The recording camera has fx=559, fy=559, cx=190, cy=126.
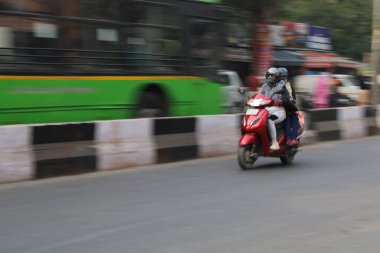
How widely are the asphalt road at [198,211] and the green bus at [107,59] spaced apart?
2257 mm

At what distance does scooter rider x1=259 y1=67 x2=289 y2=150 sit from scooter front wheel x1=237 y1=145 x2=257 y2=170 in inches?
14.2

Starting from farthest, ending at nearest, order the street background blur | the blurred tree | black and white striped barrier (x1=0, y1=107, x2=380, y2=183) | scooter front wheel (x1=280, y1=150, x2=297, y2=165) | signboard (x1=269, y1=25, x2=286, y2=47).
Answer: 1. the blurred tree
2. signboard (x1=269, y1=25, x2=286, y2=47)
3. the street background blur
4. scooter front wheel (x1=280, y1=150, x2=297, y2=165)
5. black and white striped barrier (x1=0, y1=107, x2=380, y2=183)

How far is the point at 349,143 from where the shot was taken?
12414 mm

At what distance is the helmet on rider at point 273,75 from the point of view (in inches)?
336

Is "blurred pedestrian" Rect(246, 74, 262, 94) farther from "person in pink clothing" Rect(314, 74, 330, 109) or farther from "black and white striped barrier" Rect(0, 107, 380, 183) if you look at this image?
"black and white striped barrier" Rect(0, 107, 380, 183)

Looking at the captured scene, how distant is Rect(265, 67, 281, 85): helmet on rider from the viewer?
336 inches

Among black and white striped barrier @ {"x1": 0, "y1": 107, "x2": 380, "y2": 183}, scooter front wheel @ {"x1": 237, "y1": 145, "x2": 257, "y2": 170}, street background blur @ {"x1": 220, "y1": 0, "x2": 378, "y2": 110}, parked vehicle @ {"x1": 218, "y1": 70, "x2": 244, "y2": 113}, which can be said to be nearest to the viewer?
black and white striped barrier @ {"x1": 0, "y1": 107, "x2": 380, "y2": 183}

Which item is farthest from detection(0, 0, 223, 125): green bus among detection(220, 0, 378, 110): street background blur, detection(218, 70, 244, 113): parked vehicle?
detection(220, 0, 378, 110): street background blur

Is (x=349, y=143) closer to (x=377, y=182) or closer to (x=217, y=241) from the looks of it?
(x=377, y=182)

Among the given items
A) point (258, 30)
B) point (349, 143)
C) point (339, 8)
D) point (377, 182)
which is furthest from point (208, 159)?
point (339, 8)

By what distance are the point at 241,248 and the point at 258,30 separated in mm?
14901

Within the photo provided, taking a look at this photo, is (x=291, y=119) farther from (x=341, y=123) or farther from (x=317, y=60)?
(x=317, y=60)

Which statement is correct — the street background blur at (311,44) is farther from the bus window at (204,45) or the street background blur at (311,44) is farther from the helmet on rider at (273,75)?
the helmet on rider at (273,75)

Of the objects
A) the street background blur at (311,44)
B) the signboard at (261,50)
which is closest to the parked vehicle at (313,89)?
the street background blur at (311,44)
